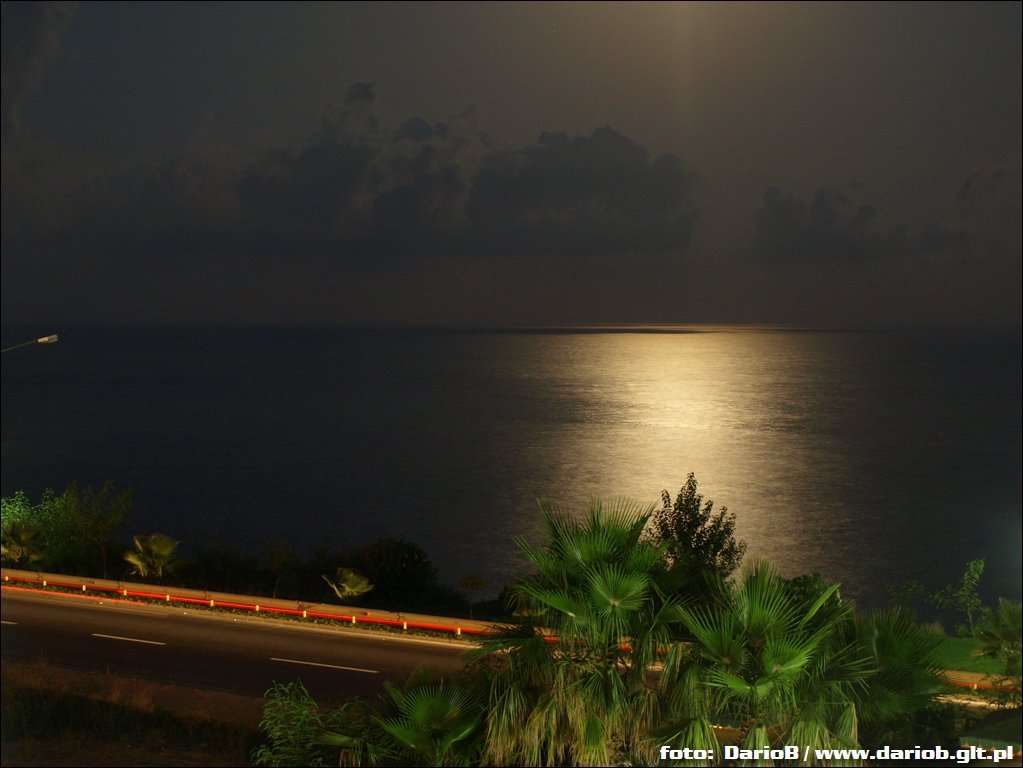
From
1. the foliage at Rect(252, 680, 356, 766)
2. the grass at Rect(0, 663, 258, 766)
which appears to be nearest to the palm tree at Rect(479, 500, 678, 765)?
the foliage at Rect(252, 680, 356, 766)

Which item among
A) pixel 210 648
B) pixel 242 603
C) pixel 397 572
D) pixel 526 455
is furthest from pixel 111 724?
pixel 526 455

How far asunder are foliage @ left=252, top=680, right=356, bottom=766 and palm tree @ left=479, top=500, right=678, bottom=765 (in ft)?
5.01

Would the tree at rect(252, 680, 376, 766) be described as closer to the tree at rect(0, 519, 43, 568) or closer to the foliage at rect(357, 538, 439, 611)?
the foliage at rect(357, 538, 439, 611)

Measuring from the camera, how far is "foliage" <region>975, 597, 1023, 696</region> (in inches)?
276

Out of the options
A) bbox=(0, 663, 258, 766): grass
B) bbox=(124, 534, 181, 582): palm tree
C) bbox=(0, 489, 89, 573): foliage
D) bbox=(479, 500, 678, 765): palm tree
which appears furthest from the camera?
bbox=(0, 489, 89, 573): foliage

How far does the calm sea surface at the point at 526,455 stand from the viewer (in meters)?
52.8

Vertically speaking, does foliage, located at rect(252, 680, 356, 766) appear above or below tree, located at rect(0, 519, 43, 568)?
below

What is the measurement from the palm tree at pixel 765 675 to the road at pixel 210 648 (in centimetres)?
585

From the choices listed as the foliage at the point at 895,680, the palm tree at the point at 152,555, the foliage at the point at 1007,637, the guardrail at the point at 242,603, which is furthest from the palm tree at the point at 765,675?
the palm tree at the point at 152,555

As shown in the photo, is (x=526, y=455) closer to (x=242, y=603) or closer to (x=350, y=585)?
(x=350, y=585)

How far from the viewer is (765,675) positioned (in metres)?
5.59

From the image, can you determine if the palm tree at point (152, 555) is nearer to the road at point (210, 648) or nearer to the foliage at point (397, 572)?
the road at point (210, 648)

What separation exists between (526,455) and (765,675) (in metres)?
64.5

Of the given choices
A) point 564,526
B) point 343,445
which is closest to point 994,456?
point 343,445
